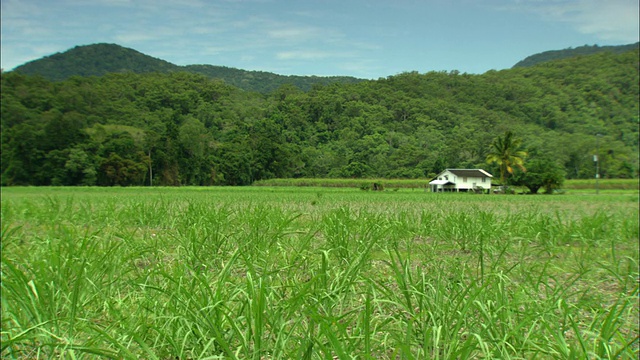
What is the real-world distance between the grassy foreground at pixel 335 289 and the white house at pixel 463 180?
0.16 meters

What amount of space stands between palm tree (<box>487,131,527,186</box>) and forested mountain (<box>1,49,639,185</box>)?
98 mm

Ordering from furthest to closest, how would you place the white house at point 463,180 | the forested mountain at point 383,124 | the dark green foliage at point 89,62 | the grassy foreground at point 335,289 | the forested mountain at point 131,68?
1. the dark green foliage at point 89,62
2. the forested mountain at point 131,68
3. the forested mountain at point 383,124
4. the white house at point 463,180
5. the grassy foreground at point 335,289

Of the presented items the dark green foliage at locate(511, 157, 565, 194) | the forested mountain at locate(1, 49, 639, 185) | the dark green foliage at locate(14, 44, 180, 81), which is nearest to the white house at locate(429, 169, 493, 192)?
the forested mountain at locate(1, 49, 639, 185)

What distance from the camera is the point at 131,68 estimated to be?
8680 millimetres

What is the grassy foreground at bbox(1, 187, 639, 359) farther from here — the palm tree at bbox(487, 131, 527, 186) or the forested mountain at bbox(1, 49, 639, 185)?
the forested mountain at bbox(1, 49, 639, 185)

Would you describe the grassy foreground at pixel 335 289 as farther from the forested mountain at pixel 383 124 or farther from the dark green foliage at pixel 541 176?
the forested mountain at pixel 383 124

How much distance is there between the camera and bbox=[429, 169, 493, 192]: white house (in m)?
3.47

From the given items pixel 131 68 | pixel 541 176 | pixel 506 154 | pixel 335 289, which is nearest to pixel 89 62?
pixel 131 68

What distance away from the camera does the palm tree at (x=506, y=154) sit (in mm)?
3561

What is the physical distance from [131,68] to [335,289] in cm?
865

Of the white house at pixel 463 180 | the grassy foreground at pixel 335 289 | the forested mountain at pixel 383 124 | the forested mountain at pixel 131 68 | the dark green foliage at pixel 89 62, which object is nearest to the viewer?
the grassy foreground at pixel 335 289

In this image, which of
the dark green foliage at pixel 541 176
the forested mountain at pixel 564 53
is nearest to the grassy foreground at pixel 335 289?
the dark green foliage at pixel 541 176

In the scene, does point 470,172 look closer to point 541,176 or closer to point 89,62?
point 541,176

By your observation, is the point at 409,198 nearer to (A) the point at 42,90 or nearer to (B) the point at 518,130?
(B) the point at 518,130
